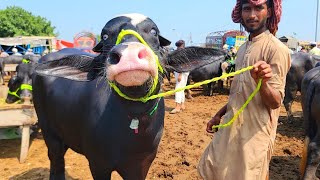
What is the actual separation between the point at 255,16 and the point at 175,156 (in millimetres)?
3155

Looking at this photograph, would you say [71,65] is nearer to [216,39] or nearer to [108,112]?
[108,112]

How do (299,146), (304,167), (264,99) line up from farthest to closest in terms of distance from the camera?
(299,146) → (304,167) → (264,99)

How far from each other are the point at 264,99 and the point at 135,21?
0.89m

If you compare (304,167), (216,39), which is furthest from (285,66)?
(216,39)

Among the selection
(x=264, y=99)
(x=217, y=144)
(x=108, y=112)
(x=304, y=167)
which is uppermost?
(x=264, y=99)

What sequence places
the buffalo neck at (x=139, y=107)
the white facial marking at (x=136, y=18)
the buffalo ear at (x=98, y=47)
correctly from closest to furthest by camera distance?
the buffalo neck at (x=139, y=107) < the white facial marking at (x=136, y=18) < the buffalo ear at (x=98, y=47)

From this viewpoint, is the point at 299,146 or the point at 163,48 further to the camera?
the point at 299,146

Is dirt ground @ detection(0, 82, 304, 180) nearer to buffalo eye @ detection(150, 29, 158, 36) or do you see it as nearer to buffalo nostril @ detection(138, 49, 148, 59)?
buffalo eye @ detection(150, 29, 158, 36)

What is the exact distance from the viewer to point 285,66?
1.96 meters

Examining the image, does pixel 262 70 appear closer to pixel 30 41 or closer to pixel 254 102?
pixel 254 102

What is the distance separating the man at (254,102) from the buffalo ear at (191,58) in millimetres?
172

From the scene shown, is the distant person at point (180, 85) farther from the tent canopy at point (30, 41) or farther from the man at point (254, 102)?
the tent canopy at point (30, 41)

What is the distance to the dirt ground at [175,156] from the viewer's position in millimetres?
4160

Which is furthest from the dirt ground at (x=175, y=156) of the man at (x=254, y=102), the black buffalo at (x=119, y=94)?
the man at (x=254, y=102)
